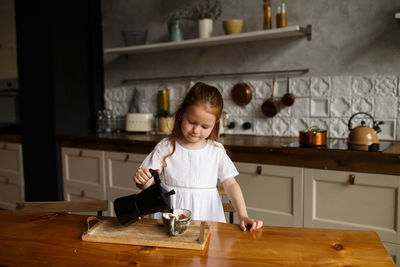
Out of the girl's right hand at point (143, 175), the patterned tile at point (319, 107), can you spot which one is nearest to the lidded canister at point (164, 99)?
the patterned tile at point (319, 107)

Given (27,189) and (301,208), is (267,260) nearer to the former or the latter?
(301,208)

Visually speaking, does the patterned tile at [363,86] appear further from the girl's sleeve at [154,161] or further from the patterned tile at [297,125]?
the girl's sleeve at [154,161]

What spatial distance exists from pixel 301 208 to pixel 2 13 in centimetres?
320

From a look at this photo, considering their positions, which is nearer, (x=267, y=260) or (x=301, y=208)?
(x=267, y=260)

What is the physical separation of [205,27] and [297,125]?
1.01 m

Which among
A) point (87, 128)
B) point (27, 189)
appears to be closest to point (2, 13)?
point (87, 128)

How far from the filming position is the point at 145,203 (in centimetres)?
101

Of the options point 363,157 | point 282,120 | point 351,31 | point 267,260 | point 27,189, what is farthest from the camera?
point 27,189

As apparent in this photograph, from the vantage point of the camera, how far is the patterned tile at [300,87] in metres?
2.49

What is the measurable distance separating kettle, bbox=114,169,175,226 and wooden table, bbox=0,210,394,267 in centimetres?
10

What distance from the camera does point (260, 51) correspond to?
2.66 metres

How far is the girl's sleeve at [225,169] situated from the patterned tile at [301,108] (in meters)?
1.26

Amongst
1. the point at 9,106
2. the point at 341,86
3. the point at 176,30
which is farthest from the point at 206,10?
the point at 9,106

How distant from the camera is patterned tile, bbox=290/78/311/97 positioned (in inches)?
98.0
